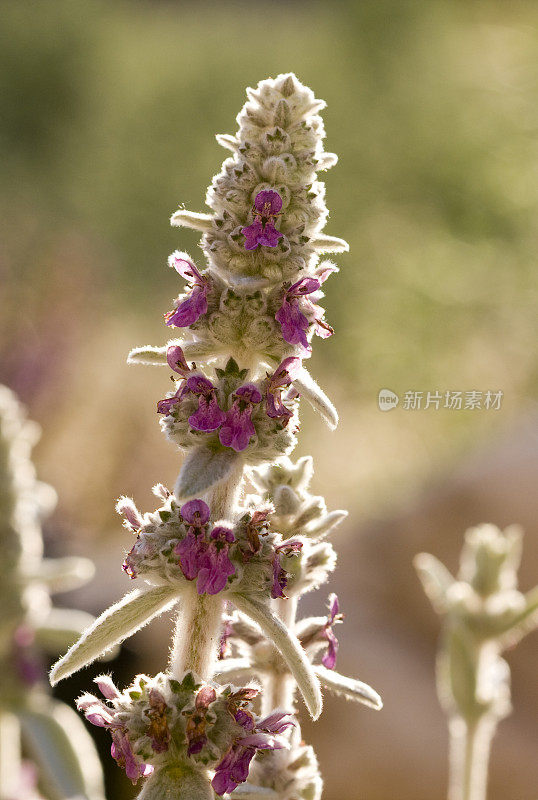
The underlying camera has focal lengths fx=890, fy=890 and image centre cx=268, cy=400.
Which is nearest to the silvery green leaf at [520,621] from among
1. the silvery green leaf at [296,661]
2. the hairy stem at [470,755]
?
the hairy stem at [470,755]

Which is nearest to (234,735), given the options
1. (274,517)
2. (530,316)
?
(274,517)

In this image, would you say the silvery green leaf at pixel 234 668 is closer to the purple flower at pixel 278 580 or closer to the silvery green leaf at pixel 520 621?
the purple flower at pixel 278 580

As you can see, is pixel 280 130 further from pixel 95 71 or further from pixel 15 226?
pixel 95 71

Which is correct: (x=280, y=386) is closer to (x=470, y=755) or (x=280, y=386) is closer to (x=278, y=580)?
(x=278, y=580)

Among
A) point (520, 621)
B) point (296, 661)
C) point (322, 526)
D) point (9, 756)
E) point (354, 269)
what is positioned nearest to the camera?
point (296, 661)

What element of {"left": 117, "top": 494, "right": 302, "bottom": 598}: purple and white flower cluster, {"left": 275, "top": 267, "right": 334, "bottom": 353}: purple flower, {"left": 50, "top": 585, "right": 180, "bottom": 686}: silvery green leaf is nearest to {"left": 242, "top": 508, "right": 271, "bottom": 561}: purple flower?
{"left": 117, "top": 494, "right": 302, "bottom": 598}: purple and white flower cluster

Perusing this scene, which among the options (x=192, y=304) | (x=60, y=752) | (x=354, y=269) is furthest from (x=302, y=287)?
(x=354, y=269)
